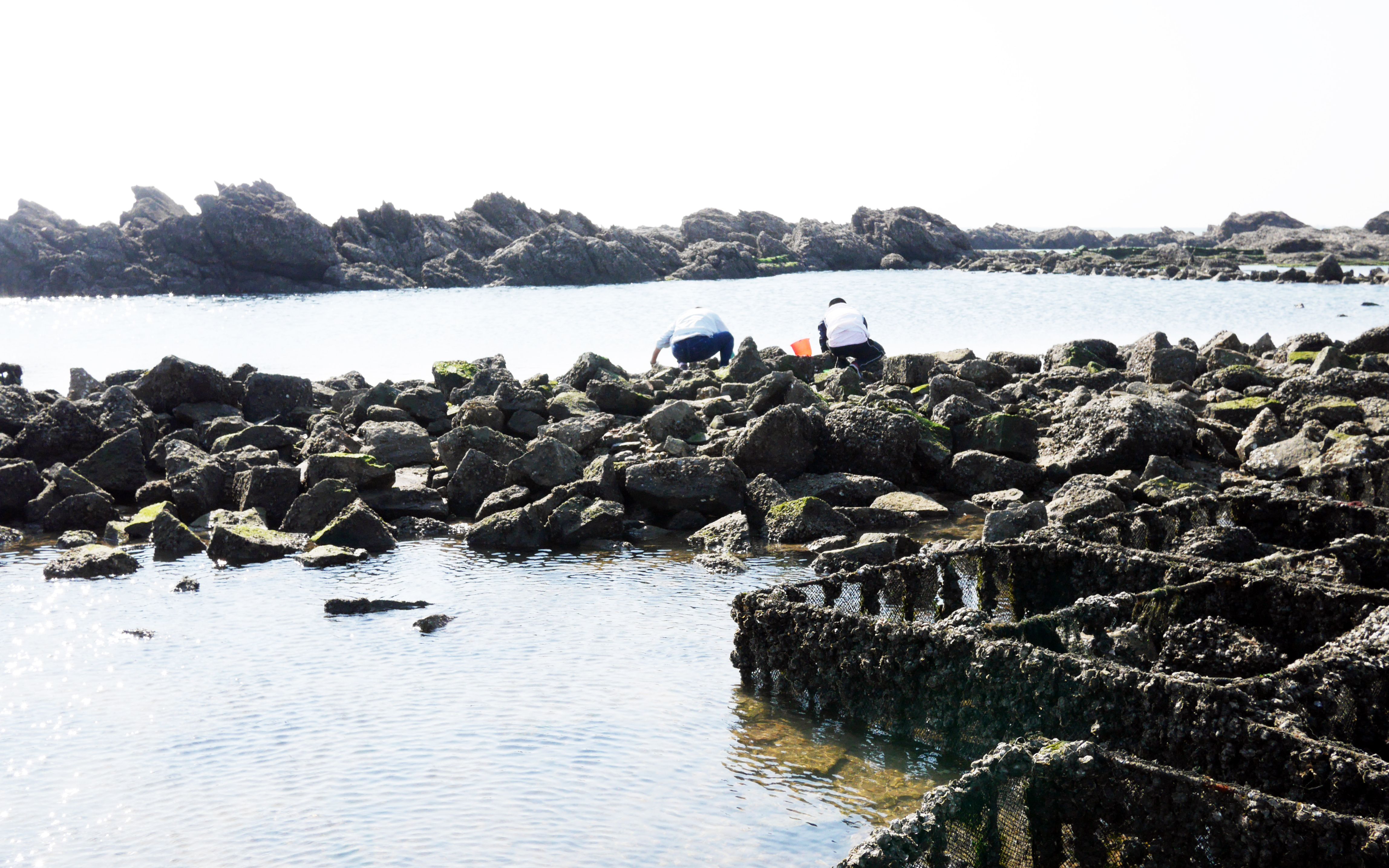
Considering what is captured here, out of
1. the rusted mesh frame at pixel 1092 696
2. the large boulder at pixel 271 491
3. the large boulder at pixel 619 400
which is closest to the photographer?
the rusted mesh frame at pixel 1092 696

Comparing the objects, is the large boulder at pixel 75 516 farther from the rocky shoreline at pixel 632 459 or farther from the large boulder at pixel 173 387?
the large boulder at pixel 173 387

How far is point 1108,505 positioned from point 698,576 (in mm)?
4603

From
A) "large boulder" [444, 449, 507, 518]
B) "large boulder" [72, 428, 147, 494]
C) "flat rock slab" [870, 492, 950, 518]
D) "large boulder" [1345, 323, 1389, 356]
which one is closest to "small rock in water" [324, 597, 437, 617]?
"large boulder" [444, 449, 507, 518]

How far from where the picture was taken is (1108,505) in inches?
463

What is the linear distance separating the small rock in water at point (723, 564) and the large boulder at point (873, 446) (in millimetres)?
3446

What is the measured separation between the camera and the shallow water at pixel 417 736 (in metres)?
6.26

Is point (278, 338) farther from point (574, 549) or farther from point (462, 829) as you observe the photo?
point (462, 829)

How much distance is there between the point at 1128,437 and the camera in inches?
561

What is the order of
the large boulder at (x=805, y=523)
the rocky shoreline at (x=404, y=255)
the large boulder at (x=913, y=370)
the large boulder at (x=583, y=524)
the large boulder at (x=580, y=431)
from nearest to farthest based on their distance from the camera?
the large boulder at (x=805, y=523) < the large boulder at (x=583, y=524) < the large boulder at (x=580, y=431) < the large boulder at (x=913, y=370) < the rocky shoreline at (x=404, y=255)

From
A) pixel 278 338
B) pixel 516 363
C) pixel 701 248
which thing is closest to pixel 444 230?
pixel 701 248

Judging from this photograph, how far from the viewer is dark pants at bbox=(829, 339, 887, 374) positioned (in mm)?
23484

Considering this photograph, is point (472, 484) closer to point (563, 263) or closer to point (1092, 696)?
point (1092, 696)

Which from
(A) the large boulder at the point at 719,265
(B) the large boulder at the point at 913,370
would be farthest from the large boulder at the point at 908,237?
(B) the large boulder at the point at 913,370

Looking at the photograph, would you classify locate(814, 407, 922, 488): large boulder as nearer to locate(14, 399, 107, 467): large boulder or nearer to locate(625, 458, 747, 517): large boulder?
locate(625, 458, 747, 517): large boulder
